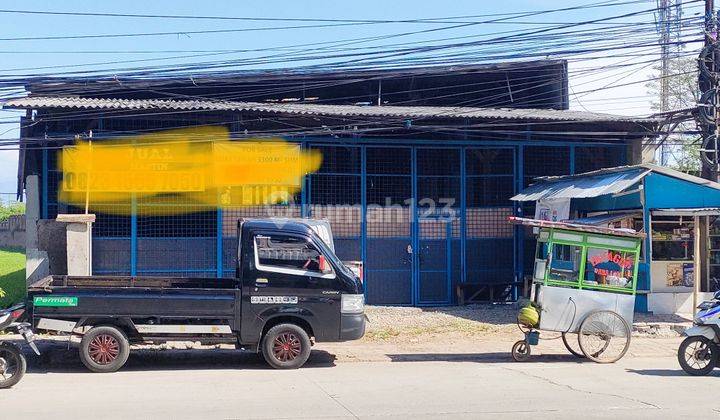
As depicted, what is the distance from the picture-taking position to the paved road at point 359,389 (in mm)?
8141

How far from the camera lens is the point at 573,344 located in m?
12.9

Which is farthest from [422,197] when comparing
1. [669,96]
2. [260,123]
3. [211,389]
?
[669,96]

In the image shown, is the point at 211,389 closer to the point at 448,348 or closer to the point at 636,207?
the point at 448,348

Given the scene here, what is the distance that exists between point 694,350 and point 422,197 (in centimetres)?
819

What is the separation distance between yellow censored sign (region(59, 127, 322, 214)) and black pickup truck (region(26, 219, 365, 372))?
208 inches

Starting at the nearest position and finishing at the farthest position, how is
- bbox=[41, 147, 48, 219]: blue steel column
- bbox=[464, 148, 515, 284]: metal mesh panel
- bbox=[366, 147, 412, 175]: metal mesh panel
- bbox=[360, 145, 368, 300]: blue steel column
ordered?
bbox=[41, 147, 48, 219]: blue steel column < bbox=[360, 145, 368, 300]: blue steel column < bbox=[366, 147, 412, 175]: metal mesh panel < bbox=[464, 148, 515, 284]: metal mesh panel

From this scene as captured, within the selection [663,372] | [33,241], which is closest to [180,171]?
[33,241]

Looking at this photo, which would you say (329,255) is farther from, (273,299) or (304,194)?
(304,194)

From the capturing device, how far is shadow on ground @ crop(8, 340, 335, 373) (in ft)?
37.5

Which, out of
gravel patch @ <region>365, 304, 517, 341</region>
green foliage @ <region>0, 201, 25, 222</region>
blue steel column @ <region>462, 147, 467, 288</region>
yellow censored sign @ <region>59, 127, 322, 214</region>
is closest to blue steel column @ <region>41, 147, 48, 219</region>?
yellow censored sign @ <region>59, 127, 322, 214</region>

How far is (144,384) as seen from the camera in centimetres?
985

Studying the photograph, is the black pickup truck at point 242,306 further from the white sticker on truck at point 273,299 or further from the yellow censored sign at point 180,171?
the yellow censored sign at point 180,171

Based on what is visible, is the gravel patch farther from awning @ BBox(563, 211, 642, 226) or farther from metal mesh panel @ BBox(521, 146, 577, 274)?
awning @ BBox(563, 211, 642, 226)

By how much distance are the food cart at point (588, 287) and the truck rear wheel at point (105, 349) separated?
608 centimetres
